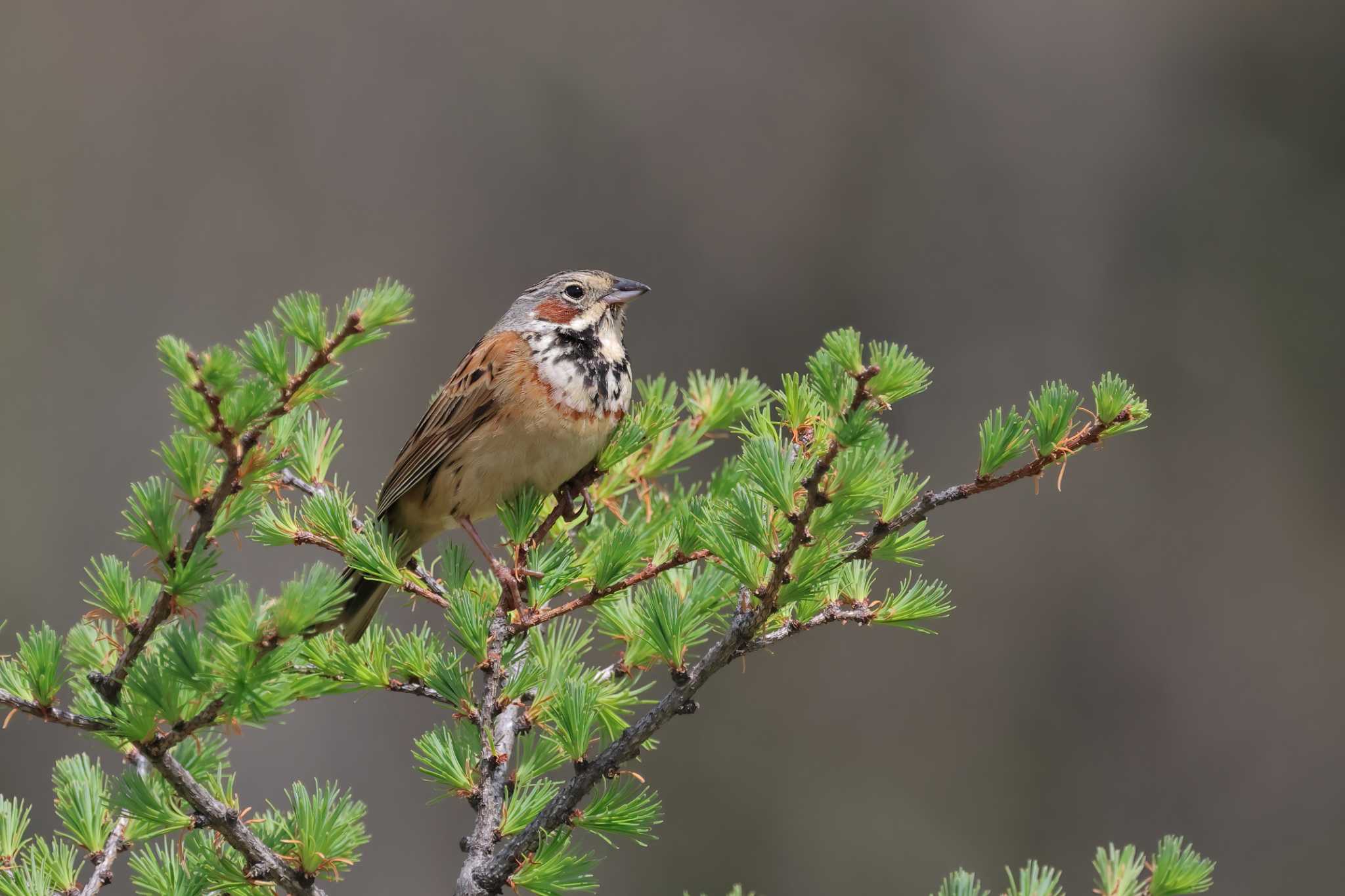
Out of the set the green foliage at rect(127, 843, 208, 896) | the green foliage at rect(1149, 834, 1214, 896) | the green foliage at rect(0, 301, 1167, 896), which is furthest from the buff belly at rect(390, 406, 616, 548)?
the green foliage at rect(1149, 834, 1214, 896)

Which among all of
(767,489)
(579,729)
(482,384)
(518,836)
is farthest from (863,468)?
(482,384)

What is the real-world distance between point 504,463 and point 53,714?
3.82 ft

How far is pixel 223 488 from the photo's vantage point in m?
1.37

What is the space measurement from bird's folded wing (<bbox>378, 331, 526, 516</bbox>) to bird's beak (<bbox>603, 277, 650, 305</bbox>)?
0.25 metres

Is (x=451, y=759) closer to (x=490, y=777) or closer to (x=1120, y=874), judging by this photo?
(x=490, y=777)

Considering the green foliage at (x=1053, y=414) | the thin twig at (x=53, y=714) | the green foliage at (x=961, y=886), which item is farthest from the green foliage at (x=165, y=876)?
the green foliage at (x=1053, y=414)

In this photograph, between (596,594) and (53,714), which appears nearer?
(53,714)

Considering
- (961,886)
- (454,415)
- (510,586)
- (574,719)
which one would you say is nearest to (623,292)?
(454,415)

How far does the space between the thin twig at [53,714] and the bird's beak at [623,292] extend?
5.34ft

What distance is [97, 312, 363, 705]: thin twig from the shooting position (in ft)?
4.46

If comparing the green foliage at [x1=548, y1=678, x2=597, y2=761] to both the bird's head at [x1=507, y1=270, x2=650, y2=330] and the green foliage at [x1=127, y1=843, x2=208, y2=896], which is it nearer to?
the green foliage at [x1=127, y1=843, x2=208, y2=896]

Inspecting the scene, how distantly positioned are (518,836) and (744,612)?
0.42 meters

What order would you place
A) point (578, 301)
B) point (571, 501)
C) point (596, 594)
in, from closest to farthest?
1. point (596, 594)
2. point (571, 501)
3. point (578, 301)

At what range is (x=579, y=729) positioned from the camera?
5.54 ft
